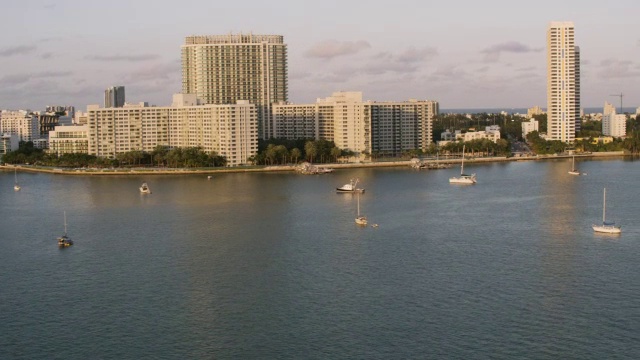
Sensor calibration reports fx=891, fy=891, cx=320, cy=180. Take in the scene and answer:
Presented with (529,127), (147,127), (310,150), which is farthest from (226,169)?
(529,127)

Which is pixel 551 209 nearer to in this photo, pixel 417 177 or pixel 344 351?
pixel 417 177

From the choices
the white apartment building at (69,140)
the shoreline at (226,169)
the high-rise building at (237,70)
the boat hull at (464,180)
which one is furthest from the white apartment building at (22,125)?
the boat hull at (464,180)

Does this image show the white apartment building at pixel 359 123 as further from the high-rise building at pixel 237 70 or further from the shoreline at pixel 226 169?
the shoreline at pixel 226 169

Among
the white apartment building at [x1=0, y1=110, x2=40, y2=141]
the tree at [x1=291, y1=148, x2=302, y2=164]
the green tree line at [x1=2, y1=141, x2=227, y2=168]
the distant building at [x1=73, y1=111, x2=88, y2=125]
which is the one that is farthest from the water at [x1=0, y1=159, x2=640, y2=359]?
the white apartment building at [x1=0, y1=110, x2=40, y2=141]

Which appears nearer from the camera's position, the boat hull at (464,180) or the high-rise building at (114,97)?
the boat hull at (464,180)

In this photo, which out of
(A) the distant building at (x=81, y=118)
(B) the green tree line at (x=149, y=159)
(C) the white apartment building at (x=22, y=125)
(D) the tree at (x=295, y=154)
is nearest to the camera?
(B) the green tree line at (x=149, y=159)

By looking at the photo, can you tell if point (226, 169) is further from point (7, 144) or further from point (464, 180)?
point (7, 144)
